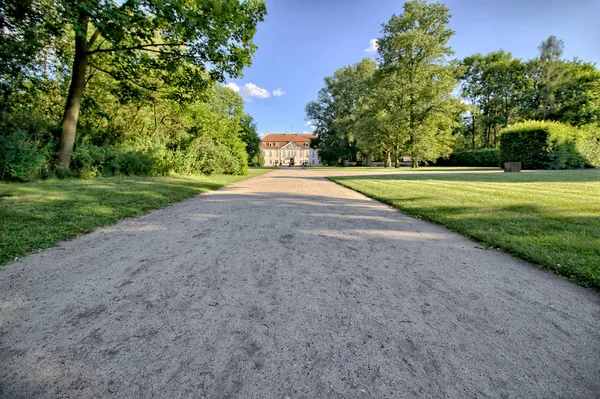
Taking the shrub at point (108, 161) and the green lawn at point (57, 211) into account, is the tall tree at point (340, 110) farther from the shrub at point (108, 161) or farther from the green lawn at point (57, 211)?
the green lawn at point (57, 211)

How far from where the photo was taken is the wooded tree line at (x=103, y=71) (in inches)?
315

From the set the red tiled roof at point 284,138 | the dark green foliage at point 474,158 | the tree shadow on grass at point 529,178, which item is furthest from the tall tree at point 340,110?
the red tiled roof at point 284,138

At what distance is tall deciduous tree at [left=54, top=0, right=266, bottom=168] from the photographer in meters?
7.53

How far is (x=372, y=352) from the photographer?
1.50 meters

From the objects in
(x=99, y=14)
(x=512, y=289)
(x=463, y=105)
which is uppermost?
(x=463, y=105)

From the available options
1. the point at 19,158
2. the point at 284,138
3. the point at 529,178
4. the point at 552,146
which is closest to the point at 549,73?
the point at 552,146

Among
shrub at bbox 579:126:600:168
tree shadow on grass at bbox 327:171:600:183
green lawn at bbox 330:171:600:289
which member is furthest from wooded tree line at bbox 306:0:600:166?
green lawn at bbox 330:171:600:289

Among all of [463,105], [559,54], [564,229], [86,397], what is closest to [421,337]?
[86,397]

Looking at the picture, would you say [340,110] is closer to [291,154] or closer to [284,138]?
[291,154]

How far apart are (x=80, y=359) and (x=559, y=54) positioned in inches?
2162

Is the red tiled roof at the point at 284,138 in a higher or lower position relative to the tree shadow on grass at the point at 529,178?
higher

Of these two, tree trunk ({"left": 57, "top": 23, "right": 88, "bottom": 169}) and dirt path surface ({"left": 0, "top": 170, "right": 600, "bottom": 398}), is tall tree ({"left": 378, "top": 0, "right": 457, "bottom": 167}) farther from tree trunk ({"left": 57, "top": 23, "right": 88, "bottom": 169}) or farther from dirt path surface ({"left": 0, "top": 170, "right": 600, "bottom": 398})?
dirt path surface ({"left": 0, "top": 170, "right": 600, "bottom": 398})

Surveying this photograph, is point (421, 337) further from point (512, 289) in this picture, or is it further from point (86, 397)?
point (86, 397)

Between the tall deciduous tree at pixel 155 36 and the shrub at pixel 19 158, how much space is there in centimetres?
115
